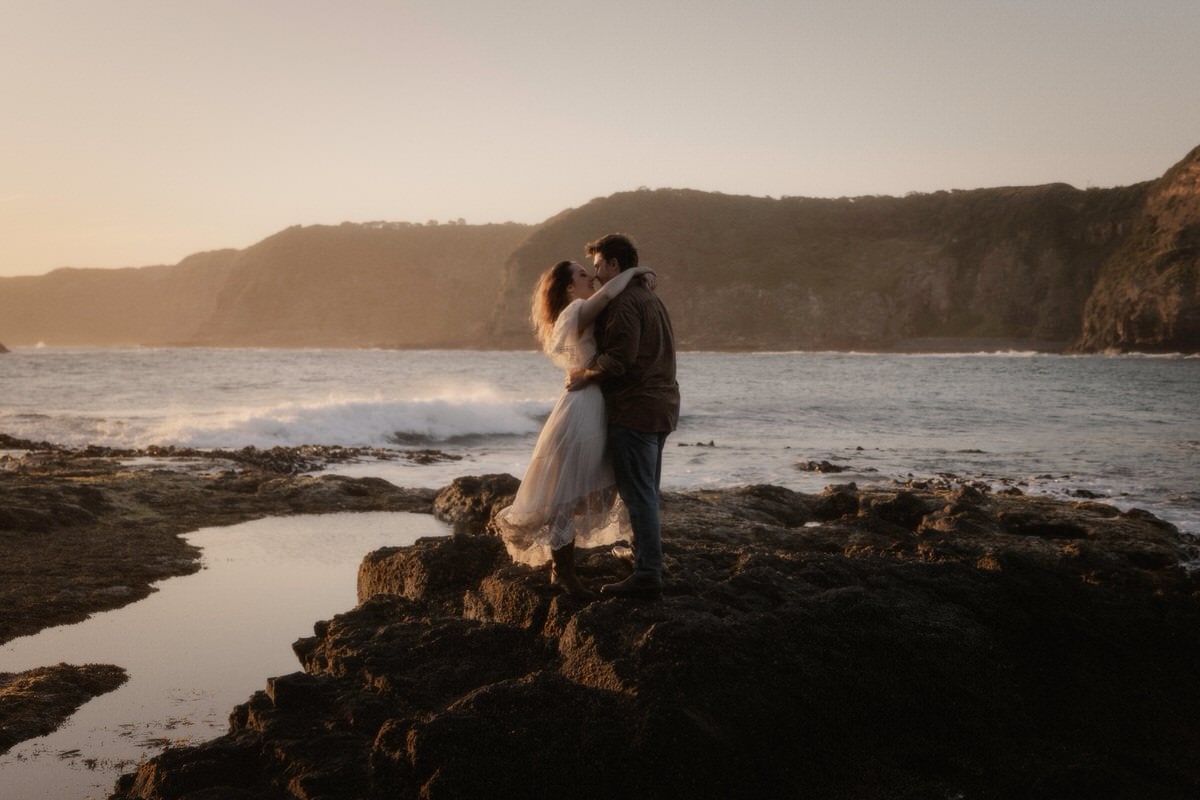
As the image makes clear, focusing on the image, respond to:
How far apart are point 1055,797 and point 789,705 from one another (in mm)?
1161

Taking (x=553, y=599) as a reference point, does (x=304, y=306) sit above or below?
above

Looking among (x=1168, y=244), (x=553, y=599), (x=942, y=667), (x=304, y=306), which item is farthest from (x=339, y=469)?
(x=304, y=306)

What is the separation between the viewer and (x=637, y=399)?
4.80m

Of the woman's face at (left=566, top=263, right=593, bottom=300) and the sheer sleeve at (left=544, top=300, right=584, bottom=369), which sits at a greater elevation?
the woman's face at (left=566, top=263, right=593, bottom=300)

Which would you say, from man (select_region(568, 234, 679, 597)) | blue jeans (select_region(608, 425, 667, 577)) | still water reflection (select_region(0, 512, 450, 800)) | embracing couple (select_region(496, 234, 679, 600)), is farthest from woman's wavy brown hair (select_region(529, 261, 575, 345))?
still water reflection (select_region(0, 512, 450, 800))

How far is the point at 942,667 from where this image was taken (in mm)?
4598

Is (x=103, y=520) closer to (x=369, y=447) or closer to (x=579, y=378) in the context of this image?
(x=579, y=378)

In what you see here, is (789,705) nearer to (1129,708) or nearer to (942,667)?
(942,667)

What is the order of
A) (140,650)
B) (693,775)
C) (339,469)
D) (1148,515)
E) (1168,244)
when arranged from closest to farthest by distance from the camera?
1. (693,775)
2. (140,650)
3. (1148,515)
4. (339,469)
5. (1168,244)

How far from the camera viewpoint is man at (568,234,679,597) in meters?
4.73

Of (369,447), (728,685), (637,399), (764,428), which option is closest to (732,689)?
(728,685)

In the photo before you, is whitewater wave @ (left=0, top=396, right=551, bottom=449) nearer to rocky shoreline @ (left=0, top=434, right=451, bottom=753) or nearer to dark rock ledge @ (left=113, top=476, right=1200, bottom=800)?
rocky shoreline @ (left=0, top=434, right=451, bottom=753)

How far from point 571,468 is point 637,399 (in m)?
0.51

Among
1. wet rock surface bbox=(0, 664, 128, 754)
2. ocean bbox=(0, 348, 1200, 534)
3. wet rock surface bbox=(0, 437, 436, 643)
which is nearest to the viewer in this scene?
wet rock surface bbox=(0, 664, 128, 754)
